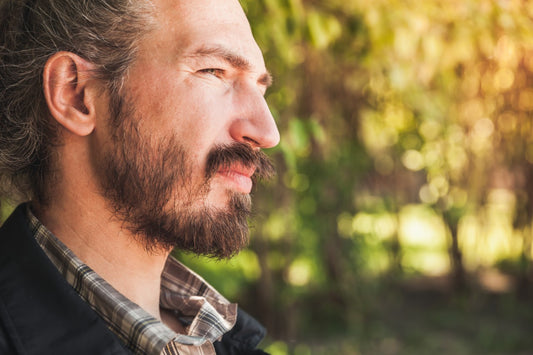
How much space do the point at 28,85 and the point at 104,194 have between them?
0.40 metres

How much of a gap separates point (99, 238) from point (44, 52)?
55cm

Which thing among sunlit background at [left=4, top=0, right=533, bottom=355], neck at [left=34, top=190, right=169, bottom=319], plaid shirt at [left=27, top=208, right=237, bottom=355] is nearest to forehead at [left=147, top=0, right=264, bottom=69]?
neck at [left=34, top=190, right=169, bottom=319]

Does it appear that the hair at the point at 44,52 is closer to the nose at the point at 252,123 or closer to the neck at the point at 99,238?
the neck at the point at 99,238

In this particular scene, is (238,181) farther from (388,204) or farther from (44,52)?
(388,204)

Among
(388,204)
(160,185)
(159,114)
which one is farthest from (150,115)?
(388,204)

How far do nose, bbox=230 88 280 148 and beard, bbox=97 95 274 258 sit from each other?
3 cm

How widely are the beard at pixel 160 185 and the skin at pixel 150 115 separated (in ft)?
0.07

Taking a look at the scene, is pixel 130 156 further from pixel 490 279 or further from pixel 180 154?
pixel 490 279

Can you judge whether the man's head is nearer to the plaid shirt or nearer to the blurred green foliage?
the plaid shirt

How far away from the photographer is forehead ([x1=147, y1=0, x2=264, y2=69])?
5.28 feet

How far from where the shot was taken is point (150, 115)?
5.26ft

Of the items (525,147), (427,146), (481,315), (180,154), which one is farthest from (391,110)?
(180,154)

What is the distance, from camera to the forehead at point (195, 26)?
161cm

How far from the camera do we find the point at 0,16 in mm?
1779
